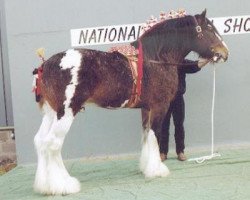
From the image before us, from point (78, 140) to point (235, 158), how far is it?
7.34 feet

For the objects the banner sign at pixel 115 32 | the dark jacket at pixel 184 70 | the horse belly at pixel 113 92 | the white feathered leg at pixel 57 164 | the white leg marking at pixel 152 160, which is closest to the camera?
the white feathered leg at pixel 57 164

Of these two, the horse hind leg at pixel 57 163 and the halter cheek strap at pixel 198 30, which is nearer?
the horse hind leg at pixel 57 163

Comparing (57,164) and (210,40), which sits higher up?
(210,40)

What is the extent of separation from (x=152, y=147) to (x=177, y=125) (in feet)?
3.54

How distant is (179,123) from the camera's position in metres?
6.57

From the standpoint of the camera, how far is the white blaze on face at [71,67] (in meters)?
5.16

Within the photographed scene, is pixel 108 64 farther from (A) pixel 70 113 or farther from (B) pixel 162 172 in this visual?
(B) pixel 162 172

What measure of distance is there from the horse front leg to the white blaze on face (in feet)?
3.34

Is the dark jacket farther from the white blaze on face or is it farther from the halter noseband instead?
the white blaze on face

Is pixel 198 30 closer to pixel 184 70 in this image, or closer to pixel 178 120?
pixel 184 70

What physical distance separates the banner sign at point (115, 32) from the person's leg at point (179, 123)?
1.24 meters

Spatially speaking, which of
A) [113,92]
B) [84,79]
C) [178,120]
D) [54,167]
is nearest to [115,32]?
[178,120]

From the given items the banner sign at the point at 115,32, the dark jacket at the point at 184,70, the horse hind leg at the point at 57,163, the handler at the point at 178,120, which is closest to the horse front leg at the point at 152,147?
the handler at the point at 178,120

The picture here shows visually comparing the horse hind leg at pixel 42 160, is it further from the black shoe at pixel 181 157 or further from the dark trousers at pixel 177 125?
the black shoe at pixel 181 157
